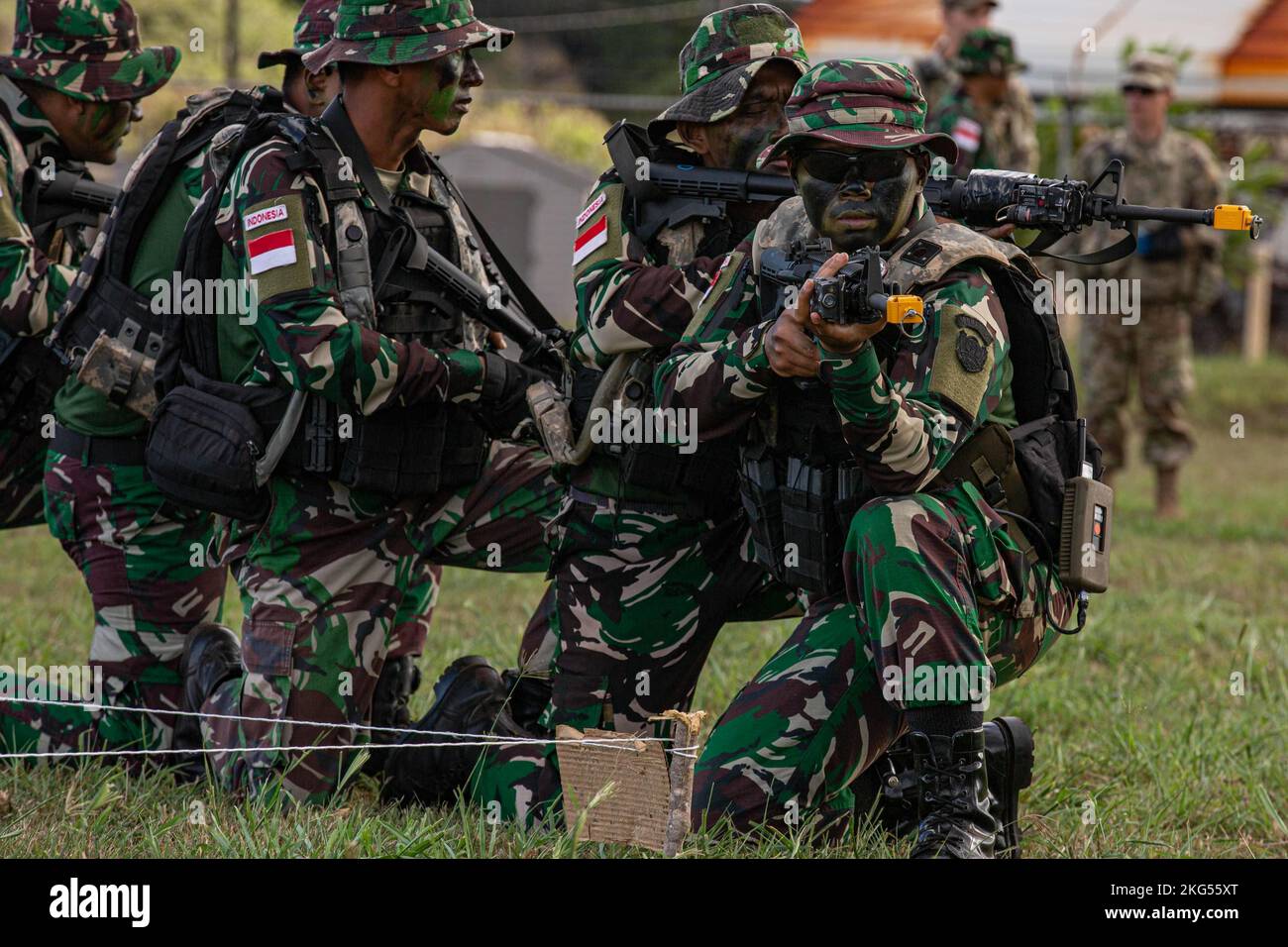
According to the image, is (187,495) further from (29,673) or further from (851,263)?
(851,263)

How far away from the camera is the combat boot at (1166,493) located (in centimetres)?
964

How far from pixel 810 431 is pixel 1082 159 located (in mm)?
Answer: 7015

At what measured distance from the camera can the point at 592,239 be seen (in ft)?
13.9

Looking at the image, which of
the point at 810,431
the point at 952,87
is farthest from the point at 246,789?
the point at 952,87

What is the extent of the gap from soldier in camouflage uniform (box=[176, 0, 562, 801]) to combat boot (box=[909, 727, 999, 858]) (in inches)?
60.6

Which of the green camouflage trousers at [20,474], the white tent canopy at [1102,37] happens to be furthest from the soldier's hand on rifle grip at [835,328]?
the white tent canopy at [1102,37]

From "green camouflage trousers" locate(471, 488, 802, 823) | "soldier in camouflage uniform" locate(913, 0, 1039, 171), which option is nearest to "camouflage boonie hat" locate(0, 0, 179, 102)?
"green camouflage trousers" locate(471, 488, 802, 823)

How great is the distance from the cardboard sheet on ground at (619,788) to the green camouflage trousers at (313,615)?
81 cm

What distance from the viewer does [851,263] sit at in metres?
3.13

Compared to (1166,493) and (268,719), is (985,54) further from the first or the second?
(268,719)

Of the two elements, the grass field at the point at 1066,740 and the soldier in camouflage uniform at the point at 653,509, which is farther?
the soldier in camouflage uniform at the point at 653,509

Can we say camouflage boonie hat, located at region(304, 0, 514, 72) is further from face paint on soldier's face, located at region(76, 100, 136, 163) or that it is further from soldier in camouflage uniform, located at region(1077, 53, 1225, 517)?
soldier in camouflage uniform, located at region(1077, 53, 1225, 517)

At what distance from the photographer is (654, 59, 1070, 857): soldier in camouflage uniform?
3.39 metres

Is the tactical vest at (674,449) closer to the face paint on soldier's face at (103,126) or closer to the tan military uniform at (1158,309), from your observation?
the face paint on soldier's face at (103,126)
